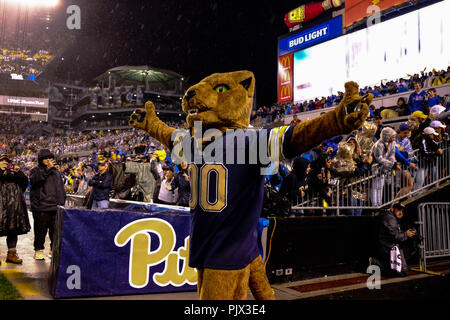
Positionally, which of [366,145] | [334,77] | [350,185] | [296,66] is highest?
[296,66]

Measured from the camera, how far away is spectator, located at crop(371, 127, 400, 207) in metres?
6.58

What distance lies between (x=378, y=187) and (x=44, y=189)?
5.82 m

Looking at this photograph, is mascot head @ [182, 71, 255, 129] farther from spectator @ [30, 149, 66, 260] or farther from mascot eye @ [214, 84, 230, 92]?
spectator @ [30, 149, 66, 260]

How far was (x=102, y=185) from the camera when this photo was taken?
7.35 meters

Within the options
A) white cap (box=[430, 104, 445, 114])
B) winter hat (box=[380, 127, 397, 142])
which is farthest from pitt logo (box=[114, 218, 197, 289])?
white cap (box=[430, 104, 445, 114])

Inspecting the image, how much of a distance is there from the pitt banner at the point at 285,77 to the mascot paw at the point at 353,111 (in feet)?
79.5

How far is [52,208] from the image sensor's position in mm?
6223

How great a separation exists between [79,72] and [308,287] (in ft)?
221

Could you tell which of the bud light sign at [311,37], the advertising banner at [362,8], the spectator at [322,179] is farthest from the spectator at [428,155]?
the bud light sign at [311,37]

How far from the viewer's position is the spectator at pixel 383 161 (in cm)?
658

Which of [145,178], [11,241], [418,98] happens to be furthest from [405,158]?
[11,241]

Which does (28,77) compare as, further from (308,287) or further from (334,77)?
(308,287)

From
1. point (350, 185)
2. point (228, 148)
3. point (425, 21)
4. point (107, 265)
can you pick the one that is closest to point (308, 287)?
point (350, 185)

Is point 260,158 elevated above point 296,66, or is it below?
below
